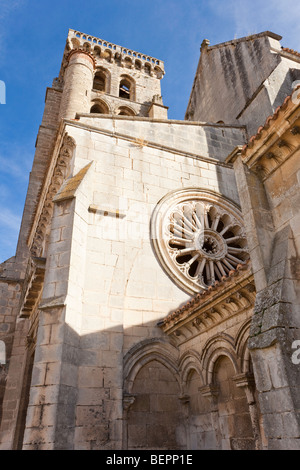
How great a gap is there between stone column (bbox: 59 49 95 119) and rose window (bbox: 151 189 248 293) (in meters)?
7.73

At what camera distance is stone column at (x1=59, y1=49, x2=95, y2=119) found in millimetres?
15125

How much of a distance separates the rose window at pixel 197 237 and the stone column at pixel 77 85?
773cm

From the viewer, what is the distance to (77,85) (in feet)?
51.5

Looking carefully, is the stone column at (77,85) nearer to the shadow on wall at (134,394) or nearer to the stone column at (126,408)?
the shadow on wall at (134,394)

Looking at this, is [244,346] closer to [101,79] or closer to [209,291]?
[209,291]

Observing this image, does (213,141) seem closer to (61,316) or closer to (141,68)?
(61,316)

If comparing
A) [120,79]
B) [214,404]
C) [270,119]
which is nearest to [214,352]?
[214,404]

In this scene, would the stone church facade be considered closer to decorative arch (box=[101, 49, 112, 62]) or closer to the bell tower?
the bell tower

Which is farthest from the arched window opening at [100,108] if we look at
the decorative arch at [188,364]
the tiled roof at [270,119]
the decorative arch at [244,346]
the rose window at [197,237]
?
the decorative arch at [244,346]

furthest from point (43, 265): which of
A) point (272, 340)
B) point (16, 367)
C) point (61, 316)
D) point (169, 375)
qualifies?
point (272, 340)

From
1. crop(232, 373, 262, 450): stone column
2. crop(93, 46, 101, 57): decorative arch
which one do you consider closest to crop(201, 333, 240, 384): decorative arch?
crop(232, 373, 262, 450): stone column

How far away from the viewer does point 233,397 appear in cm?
571

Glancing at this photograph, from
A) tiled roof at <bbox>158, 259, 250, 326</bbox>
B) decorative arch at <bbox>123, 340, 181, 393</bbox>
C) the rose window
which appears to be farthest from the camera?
the rose window

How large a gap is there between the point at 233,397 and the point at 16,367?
7537 millimetres
